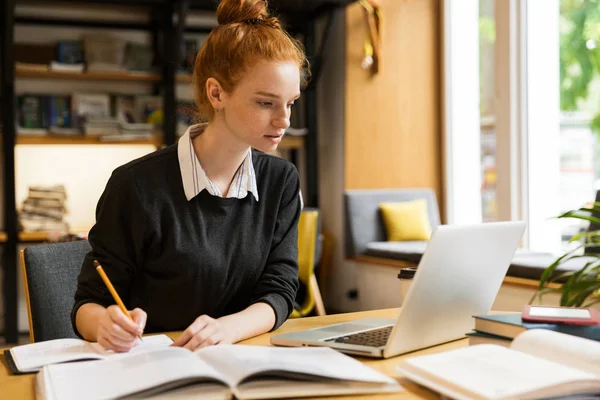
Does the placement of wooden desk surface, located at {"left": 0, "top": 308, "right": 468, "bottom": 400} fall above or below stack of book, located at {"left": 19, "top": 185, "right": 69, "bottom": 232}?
below

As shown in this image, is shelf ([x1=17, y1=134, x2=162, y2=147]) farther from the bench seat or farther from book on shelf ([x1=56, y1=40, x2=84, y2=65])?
the bench seat

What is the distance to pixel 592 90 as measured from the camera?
4.25 metres

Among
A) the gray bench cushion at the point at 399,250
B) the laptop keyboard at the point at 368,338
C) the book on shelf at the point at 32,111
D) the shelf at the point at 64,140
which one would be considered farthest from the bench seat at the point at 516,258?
the laptop keyboard at the point at 368,338

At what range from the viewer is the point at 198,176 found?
63.5 inches

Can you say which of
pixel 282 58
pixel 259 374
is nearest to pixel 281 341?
pixel 259 374

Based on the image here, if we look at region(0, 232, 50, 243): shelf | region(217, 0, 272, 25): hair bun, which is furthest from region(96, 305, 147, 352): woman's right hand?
region(0, 232, 50, 243): shelf

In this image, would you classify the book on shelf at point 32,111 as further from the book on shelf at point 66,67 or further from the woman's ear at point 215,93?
the woman's ear at point 215,93

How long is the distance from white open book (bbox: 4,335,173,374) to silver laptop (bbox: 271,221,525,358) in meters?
0.23

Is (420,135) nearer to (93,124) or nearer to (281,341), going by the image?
(93,124)

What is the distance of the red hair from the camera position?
5.15 ft

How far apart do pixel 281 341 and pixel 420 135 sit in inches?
168

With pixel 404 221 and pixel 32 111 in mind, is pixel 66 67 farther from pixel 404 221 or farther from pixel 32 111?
pixel 404 221

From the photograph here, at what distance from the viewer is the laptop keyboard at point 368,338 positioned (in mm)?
1261

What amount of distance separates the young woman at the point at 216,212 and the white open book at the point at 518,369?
19.9 inches
